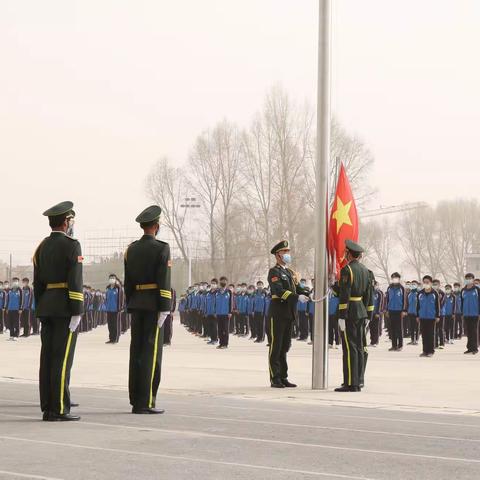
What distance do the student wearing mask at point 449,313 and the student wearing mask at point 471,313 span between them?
5.91 m

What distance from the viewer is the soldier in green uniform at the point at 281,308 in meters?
14.7

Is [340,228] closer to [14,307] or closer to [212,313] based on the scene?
[212,313]

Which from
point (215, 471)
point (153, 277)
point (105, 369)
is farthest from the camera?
point (105, 369)

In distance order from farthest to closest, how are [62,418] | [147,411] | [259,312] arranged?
[259,312], [147,411], [62,418]

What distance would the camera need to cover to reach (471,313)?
88.0 feet

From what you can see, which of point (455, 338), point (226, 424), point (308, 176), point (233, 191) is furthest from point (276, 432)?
point (233, 191)

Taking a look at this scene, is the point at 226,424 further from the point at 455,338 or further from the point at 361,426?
the point at 455,338

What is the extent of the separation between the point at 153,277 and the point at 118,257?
99.5 meters

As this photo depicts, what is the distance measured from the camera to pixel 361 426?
10320 mm

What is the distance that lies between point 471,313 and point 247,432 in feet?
58.6

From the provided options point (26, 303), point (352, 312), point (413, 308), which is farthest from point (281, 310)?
point (26, 303)

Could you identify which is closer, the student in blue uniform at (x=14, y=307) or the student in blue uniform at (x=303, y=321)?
the student in blue uniform at (x=303, y=321)

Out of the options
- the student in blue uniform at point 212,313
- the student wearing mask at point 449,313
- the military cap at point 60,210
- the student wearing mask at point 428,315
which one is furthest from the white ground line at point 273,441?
the student wearing mask at point 449,313

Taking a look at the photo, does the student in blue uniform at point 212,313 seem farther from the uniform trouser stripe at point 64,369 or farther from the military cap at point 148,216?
the uniform trouser stripe at point 64,369
